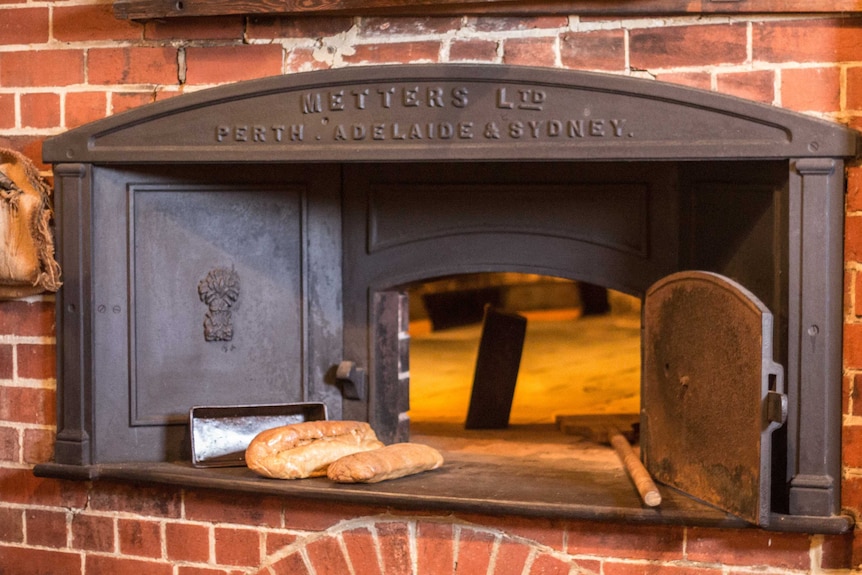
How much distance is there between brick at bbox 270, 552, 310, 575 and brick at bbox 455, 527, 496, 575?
0.33m

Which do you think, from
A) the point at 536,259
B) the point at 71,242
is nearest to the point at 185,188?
the point at 71,242

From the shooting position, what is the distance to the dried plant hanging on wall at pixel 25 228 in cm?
219

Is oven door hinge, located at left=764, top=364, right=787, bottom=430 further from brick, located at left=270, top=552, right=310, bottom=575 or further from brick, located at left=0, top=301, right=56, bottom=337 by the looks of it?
brick, located at left=0, top=301, right=56, bottom=337

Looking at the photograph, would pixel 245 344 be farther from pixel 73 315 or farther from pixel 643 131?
pixel 643 131

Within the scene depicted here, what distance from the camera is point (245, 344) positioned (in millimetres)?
2348

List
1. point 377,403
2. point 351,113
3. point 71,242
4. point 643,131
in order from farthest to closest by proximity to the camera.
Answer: point 377,403, point 71,242, point 351,113, point 643,131

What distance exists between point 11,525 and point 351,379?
808 mm

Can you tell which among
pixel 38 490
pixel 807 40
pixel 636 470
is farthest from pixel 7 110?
pixel 807 40

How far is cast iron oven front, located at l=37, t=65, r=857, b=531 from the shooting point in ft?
6.18

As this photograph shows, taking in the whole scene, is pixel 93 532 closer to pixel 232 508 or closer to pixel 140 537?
pixel 140 537

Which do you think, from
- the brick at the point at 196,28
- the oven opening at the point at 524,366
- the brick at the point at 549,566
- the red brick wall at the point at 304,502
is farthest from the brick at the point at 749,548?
the brick at the point at 196,28

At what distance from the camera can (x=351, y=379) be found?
237cm

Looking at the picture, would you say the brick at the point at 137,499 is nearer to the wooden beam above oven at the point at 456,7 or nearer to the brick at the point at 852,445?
the wooden beam above oven at the point at 456,7

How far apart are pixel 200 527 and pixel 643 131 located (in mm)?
1204
